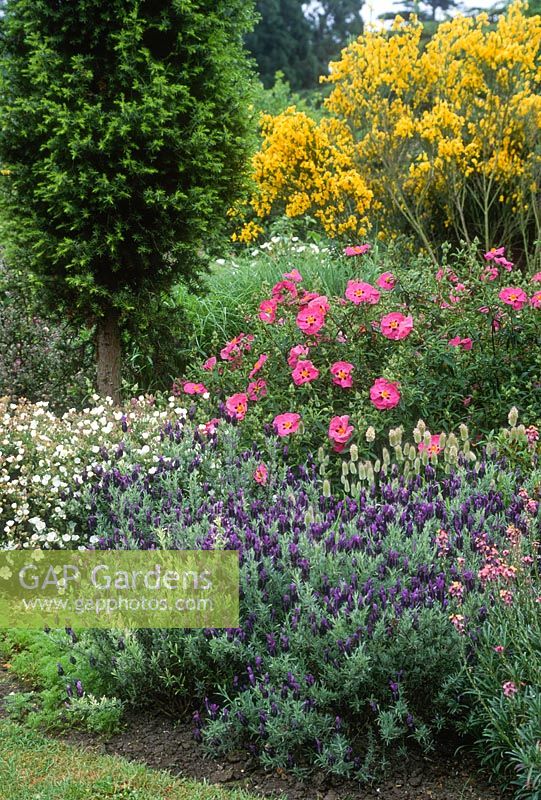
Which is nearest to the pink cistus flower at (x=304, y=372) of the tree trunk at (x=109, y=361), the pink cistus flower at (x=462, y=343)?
the pink cistus flower at (x=462, y=343)

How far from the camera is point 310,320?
525 cm

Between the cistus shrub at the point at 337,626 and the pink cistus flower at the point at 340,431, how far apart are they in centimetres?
89

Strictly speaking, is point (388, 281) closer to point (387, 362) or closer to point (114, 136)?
point (387, 362)

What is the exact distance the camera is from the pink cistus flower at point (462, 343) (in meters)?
5.14

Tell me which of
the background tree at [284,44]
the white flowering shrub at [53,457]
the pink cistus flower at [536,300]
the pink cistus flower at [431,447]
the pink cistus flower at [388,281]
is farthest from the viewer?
the background tree at [284,44]

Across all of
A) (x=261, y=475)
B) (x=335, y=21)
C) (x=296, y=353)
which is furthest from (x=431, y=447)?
(x=335, y=21)

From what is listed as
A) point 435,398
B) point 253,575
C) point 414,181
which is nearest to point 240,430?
point 435,398

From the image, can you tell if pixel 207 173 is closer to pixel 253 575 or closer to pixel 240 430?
pixel 240 430

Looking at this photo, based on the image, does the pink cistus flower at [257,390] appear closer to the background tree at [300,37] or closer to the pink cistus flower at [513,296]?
the pink cistus flower at [513,296]

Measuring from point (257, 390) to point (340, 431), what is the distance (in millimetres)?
729

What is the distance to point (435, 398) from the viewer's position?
5215mm

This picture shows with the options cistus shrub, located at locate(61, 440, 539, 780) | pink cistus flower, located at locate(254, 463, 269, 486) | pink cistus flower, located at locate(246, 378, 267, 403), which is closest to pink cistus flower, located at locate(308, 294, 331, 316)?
pink cistus flower, located at locate(246, 378, 267, 403)

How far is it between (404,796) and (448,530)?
3.48 ft

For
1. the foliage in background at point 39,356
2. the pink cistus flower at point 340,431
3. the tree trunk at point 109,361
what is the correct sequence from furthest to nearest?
the foliage in background at point 39,356 < the tree trunk at point 109,361 < the pink cistus flower at point 340,431
